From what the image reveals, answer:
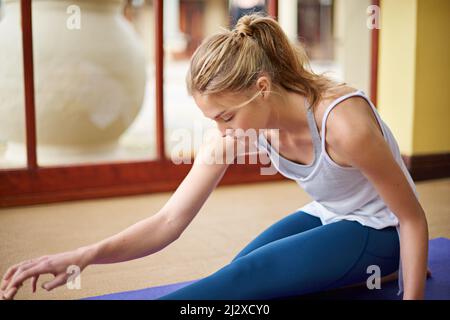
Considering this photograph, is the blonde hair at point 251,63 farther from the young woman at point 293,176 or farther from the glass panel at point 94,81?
the glass panel at point 94,81

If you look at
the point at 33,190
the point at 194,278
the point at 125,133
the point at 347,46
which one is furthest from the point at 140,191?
the point at 347,46

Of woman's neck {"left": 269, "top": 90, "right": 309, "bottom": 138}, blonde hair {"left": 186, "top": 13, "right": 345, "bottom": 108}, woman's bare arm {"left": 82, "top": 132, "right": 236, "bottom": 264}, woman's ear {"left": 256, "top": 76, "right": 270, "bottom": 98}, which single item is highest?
blonde hair {"left": 186, "top": 13, "right": 345, "bottom": 108}

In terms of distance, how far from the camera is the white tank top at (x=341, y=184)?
4.16ft

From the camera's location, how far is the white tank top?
4.16 feet

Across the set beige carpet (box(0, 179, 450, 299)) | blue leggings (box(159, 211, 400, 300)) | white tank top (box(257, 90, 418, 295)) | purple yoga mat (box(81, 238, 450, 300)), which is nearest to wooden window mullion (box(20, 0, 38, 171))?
beige carpet (box(0, 179, 450, 299))

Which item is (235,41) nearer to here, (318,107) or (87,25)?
(318,107)

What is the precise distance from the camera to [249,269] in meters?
1.24

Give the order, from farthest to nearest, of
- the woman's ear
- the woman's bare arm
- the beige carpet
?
the beige carpet < the woman's bare arm < the woman's ear

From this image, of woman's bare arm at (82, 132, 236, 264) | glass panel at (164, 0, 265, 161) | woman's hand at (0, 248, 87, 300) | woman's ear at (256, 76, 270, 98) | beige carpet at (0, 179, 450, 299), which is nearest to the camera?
woman's hand at (0, 248, 87, 300)

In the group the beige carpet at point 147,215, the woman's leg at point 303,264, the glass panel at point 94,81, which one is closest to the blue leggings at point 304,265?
the woman's leg at point 303,264

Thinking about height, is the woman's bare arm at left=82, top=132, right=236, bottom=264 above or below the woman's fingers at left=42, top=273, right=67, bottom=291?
above

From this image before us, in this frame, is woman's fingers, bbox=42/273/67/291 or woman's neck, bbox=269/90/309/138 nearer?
woman's fingers, bbox=42/273/67/291

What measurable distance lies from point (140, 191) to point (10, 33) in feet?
3.04

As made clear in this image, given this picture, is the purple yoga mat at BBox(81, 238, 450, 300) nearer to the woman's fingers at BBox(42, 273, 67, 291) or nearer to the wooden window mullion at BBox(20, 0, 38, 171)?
the woman's fingers at BBox(42, 273, 67, 291)
